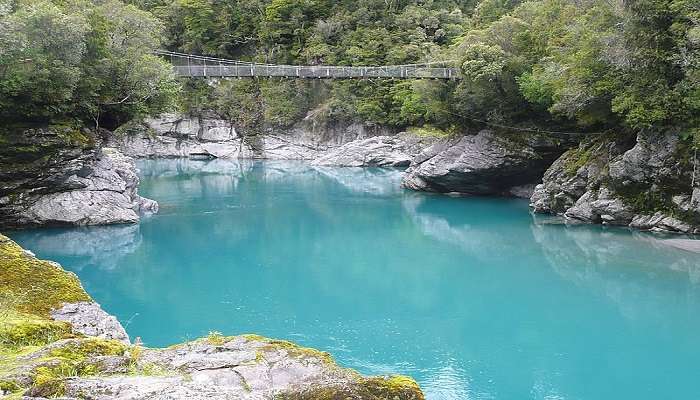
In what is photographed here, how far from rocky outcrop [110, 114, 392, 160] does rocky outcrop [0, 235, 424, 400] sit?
4532cm

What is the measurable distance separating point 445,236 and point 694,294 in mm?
9164

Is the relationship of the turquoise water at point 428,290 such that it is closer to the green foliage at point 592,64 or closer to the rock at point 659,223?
the rock at point 659,223

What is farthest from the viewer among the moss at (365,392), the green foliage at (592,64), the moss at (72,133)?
the moss at (72,133)

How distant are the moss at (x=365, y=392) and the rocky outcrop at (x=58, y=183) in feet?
66.3

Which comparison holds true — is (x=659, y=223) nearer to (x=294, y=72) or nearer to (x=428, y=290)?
(x=428, y=290)

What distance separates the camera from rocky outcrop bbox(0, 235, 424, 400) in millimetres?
3525

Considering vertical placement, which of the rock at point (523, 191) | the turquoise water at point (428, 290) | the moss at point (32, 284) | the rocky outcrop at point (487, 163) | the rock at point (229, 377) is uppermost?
the rock at point (229, 377)

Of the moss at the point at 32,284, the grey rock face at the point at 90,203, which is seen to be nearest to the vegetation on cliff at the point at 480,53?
the grey rock face at the point at 90,203

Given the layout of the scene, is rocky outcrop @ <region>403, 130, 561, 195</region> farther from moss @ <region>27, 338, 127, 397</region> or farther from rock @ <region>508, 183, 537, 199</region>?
moss @ <region>27, 338, 127, 397</region>

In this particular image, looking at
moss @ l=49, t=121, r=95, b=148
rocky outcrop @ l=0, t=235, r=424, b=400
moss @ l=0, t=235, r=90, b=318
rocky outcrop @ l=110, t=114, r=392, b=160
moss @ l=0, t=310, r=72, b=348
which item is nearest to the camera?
rocky outcrop @ l=0, t=235, r=424, b=400

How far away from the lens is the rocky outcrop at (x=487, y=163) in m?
27.8

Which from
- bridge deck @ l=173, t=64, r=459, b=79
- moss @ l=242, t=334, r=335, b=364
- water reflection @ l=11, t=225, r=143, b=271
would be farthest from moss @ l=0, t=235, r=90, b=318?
bridge deck @ l=173, t=64, r=459, b=79

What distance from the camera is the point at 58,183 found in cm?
2172

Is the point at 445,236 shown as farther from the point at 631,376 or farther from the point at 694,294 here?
the point at 631,376
